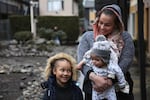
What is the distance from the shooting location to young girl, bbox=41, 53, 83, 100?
3.99 metres

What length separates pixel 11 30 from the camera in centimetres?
4012

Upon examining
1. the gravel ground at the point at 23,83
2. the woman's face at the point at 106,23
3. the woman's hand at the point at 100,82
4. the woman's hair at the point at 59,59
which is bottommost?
the gravel ground at the point at 23,83

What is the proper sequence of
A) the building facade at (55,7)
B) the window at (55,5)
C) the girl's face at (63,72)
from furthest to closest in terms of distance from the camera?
1. the window at (55,5)
2. the building facade at (55,7)
3. the girl's face at (63,72)

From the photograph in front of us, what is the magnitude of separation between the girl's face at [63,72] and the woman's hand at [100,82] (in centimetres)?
23

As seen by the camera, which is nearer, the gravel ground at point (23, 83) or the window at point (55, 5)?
the gravel ground at point (23, 83)

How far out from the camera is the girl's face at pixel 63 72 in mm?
3971

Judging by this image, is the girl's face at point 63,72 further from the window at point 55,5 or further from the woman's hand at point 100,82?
the window at point 55,5

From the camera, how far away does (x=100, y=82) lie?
382cm

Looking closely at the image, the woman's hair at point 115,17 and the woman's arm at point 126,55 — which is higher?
the woman's hair at point 115,17

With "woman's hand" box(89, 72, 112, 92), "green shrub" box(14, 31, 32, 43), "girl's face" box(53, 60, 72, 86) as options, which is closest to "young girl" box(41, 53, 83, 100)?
"girl's face" box(53, 60, 72, 86)

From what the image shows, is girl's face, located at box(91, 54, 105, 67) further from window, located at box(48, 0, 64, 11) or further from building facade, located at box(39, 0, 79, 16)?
window, located at box(48, 0, 64, 11)

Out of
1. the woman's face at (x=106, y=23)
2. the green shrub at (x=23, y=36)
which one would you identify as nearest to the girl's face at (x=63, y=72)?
the woman's face at (x=106, y=23)

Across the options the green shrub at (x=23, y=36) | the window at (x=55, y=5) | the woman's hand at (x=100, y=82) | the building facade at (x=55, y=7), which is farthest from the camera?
the window at (x=55, y=5)

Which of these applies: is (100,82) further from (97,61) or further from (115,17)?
(115,17)
